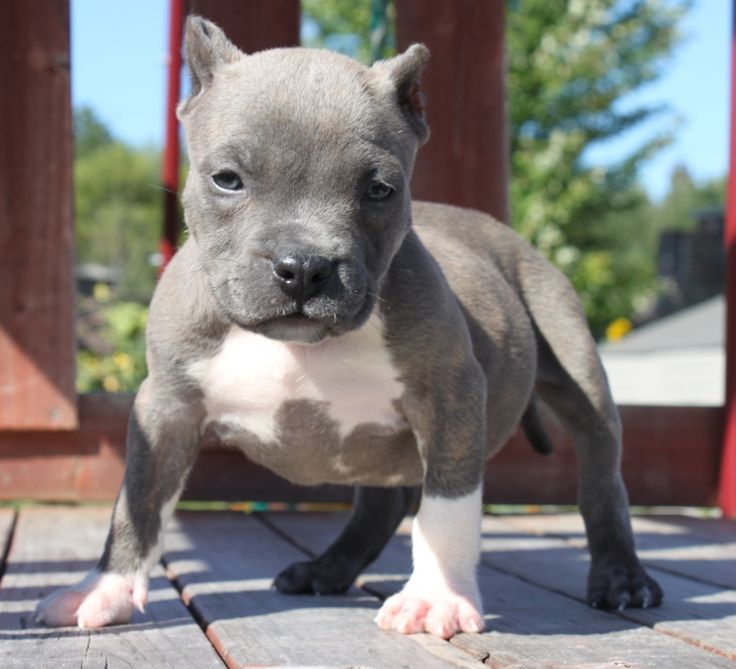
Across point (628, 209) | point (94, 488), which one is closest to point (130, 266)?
point (628, 209)

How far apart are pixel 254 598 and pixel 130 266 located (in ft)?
146

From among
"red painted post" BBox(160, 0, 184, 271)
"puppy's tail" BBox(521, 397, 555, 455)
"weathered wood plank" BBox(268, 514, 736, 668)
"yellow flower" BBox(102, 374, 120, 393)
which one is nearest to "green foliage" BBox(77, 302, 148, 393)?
"yellow flower" BBox(102, 374, 120, 393)

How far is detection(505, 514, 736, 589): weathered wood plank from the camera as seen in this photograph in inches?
153

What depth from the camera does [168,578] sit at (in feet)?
11.7

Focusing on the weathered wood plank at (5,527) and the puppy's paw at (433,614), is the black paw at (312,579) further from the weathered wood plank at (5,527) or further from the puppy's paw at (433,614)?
the weathered wood plank at (5,527)

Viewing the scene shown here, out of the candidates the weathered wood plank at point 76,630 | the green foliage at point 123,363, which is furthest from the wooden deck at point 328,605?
the green foliage at point 123,363

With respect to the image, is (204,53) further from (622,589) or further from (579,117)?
(579,117)

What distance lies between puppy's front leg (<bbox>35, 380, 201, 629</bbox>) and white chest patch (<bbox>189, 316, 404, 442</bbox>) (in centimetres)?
14

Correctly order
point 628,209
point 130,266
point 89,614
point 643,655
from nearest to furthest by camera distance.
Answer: point 643,655 < point 89,614 < point 628,209 < point 130,266

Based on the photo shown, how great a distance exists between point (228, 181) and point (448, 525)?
94 centimetres

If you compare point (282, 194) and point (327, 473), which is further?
point (327, 473)

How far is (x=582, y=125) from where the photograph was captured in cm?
2388

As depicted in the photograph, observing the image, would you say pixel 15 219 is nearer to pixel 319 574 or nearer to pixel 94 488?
pixel 94 488

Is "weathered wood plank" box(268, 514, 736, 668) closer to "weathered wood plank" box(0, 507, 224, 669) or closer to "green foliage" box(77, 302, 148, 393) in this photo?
"weathered wood plank" box(0, 507, 224, 669)
